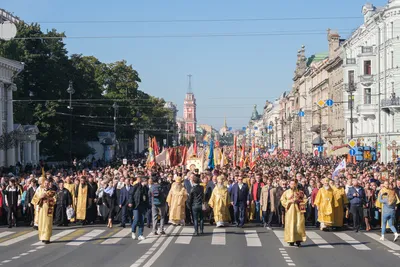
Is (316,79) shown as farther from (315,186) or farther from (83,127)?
(315,186)

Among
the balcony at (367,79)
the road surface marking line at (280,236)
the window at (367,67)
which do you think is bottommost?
the road surface marking line at (280,236)

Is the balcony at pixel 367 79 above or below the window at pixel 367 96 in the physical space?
above

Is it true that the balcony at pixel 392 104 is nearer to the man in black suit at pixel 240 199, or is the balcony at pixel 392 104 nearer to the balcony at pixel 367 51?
the balcony at pixel 367 51

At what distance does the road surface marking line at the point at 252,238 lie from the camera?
1802 centimetres

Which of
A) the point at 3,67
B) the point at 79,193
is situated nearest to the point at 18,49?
the point at 3,67

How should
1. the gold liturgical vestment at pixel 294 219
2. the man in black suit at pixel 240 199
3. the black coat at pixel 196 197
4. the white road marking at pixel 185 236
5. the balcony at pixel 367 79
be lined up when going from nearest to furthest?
1. the gold liturgical vestment at pixel 294 219
2. the white road marking at pixel 185 236
3. the black coat at pixel 196 197
4. the man in black suit at pixel 240 199
5. the balcony at pixel 367 79

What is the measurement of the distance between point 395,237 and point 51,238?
8369 millimetres

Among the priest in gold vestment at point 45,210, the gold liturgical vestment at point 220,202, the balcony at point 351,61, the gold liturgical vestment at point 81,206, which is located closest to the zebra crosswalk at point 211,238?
the priest in gold vestment at point 45,210

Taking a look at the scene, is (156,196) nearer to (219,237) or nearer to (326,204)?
(219,237)

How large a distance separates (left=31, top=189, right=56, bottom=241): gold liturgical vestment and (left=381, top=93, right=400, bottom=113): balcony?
44583mm

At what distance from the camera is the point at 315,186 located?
2333 cm

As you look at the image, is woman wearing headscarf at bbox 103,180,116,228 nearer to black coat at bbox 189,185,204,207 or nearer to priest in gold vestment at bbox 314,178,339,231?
black coat at bbox 189,185,204,207

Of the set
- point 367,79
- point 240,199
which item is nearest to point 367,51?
point 367,79

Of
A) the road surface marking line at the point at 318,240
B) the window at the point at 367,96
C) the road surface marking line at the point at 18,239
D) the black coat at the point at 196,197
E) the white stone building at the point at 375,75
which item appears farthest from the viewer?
the window at the point at 367,96
